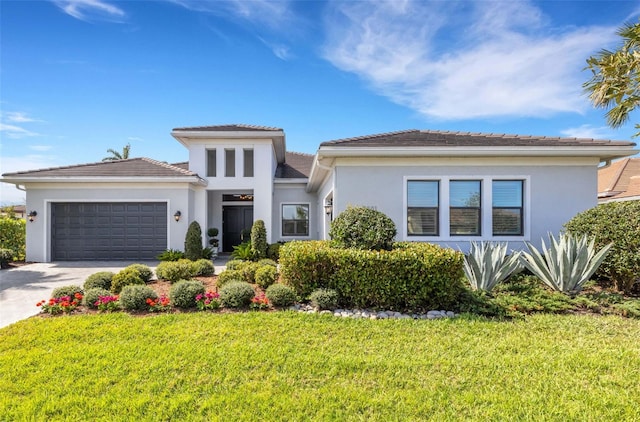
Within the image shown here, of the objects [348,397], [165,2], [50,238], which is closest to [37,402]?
[348,397]

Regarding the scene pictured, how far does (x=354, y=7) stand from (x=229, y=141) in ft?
24.2

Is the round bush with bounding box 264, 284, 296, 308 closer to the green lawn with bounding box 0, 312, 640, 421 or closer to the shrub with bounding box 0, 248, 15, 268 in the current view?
the green lawn with bounding box 0, 312, 640, 421

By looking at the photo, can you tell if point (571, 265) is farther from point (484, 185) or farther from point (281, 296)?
point (281, 296)

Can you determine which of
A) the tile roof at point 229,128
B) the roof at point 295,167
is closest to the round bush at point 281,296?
the tile roof at point 229,128

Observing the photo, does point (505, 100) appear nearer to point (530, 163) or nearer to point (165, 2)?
point (530, 163)

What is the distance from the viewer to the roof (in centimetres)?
1483

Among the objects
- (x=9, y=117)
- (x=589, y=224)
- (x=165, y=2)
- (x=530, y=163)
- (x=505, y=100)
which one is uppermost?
(x=165, y=2)

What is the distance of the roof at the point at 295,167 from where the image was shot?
14831mm

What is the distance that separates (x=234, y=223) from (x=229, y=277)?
28.0 ft

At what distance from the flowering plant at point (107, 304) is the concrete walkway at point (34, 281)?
1.25m

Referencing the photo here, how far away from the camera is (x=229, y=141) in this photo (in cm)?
1288

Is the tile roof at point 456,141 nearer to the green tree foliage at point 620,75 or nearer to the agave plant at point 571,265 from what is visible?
the green tree foliage at point 620,75

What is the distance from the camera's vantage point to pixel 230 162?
→ 1309 cm

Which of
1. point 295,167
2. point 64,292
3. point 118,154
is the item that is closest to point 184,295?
point 64,292
